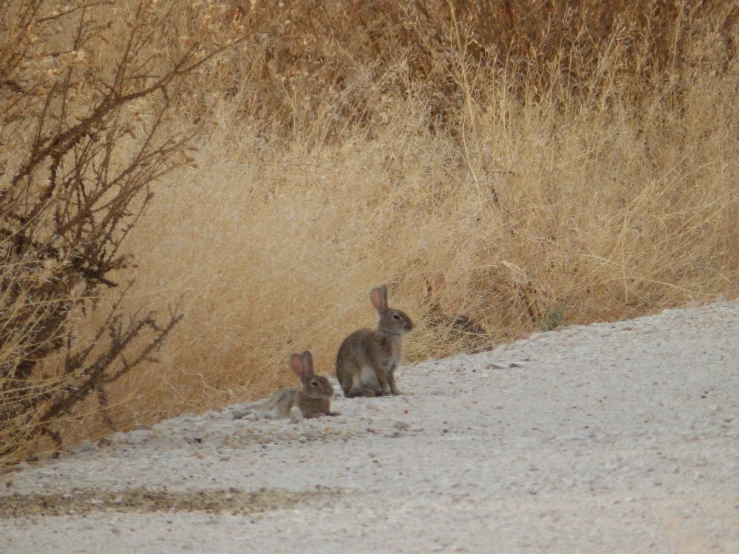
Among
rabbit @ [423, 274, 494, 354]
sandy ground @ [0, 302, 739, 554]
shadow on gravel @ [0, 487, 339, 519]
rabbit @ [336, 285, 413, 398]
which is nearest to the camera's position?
sandy ground @ [0, 302, 739, 554]

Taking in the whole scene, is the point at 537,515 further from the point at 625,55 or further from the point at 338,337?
the point at 625,55

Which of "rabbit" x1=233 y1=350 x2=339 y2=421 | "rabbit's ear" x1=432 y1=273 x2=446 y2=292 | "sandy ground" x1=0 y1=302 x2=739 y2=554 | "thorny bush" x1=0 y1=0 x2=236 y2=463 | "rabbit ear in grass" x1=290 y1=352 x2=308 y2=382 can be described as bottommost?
"sandy ground" x1=0 y1=302 x2=739 y2=554

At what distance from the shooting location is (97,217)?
647 cm

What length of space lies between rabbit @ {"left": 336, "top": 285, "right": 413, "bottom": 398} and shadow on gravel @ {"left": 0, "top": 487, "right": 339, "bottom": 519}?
6.71 ft

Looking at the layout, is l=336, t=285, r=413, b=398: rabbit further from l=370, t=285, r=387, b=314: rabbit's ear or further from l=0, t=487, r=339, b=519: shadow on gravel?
l=0, t=487, r=339, b=519: shadow on gravel

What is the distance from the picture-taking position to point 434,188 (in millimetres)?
9672

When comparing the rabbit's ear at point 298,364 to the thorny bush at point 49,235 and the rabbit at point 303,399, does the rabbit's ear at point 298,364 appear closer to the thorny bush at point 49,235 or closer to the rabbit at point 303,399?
the rabbit at point 303,399

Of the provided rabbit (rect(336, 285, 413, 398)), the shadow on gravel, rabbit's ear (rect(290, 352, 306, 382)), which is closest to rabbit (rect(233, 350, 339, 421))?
rabbit's ear (rect(290, 352, 306, 382))

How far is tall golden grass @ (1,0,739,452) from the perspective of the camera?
6879 millimetres

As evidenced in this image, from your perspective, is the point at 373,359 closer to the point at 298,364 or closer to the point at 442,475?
the point at 298,364

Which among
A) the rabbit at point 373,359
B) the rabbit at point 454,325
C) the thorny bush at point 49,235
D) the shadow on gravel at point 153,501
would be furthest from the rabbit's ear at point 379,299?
the shadow on gravel at point 153,501

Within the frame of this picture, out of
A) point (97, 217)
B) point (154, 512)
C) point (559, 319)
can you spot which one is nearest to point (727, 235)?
point (559, 319)

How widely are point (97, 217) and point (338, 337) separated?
1.65 meters

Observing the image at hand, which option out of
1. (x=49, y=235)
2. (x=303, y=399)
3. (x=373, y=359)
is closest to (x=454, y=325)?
(x=373, y=359)
